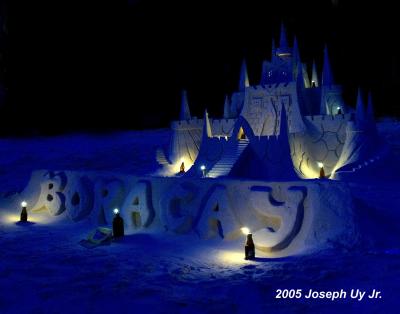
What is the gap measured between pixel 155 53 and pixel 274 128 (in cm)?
1877

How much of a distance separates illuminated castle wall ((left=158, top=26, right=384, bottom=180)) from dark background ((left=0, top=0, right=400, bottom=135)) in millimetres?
8434

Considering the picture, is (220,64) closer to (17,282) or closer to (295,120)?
(295,120)

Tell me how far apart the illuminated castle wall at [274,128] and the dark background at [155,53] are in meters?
8.43

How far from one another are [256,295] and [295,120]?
50.3ft

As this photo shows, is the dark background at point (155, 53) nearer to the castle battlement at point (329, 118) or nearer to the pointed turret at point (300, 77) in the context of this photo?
the pointed turret at point (300, 77)

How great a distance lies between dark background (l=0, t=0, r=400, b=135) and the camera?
1209 inches

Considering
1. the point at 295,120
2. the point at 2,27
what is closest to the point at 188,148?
the point at 295,120

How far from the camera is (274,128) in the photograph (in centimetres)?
2191

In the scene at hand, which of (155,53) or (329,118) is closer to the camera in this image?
(329,118)

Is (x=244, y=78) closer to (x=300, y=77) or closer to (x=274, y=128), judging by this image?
(x=300, y=77)

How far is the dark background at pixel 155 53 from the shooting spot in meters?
30.7

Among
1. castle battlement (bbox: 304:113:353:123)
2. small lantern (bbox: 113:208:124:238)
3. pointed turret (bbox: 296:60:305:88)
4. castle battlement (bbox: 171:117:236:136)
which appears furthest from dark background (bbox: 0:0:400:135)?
small lantern (bbox: 113:208:124:238)

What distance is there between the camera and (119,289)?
289 inches

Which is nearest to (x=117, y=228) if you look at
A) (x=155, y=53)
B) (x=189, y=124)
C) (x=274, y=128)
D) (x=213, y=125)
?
(x=274, y=128)
